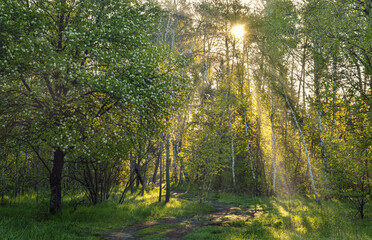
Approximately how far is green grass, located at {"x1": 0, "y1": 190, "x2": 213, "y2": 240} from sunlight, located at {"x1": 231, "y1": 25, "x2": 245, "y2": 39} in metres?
21.1

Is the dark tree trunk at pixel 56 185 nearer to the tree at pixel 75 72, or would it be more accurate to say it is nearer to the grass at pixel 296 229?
the tree at pixel 75 72

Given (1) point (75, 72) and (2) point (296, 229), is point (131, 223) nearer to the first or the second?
(1) point (75, 72)

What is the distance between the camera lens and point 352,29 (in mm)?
12945

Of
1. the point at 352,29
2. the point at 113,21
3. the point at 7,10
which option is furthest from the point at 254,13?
the point at 7,10

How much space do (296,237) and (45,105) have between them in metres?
10.1

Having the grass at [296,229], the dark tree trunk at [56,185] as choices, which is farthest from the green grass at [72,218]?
the grass at [296,229]

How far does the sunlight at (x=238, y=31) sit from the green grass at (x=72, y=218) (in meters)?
21.1

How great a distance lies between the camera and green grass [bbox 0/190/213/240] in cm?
809

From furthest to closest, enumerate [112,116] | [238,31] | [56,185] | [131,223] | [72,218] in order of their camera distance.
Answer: [238,31] → [131,223] → [112,116] → [56,185] → [72,218]

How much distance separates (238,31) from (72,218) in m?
26.1

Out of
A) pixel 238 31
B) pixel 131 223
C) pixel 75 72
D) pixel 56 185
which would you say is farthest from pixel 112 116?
pixel 238 31

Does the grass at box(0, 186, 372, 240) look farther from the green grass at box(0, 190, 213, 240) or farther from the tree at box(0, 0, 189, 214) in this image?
the tree at box(0, 0, 189, 214)

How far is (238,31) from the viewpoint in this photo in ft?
98.7

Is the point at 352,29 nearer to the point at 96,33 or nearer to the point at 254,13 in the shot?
the point at 96,33
